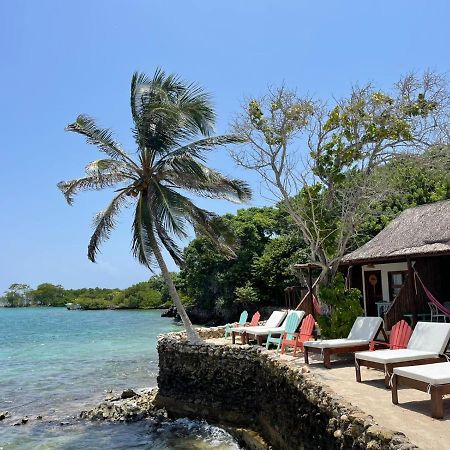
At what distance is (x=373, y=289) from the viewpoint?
18.1 meters

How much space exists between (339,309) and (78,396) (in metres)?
10.2

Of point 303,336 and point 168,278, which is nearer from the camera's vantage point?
point 303,336

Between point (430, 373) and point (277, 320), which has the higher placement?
point (277, 320)

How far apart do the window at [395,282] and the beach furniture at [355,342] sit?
660 centimetres

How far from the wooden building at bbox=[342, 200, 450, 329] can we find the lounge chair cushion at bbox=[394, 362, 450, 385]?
5919mm

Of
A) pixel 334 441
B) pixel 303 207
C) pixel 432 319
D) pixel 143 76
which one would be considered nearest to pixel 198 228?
pixel 303 207

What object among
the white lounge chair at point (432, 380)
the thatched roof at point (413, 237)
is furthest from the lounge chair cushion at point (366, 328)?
the white lounge chair at point (432, 380)

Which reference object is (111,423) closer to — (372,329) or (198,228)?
(198,228)

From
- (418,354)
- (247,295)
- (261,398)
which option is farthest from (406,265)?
(247,295)

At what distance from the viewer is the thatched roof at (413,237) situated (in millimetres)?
13000

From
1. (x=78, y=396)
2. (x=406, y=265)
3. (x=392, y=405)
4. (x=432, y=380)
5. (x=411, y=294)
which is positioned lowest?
(x=78, y=396)

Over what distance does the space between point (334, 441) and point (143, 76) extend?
1112 centimetres

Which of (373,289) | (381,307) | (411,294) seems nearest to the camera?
(411,294)

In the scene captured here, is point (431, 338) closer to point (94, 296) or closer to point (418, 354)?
point (418, 354)
